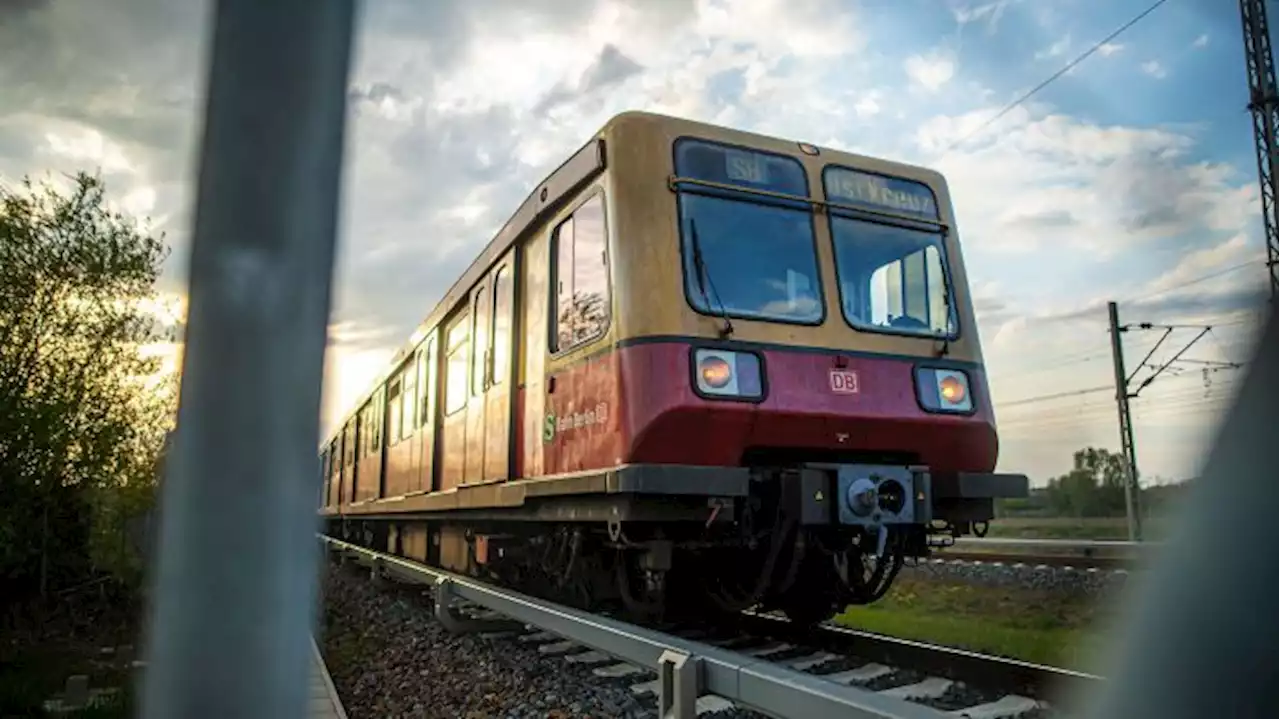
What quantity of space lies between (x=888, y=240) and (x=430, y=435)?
5174 mm

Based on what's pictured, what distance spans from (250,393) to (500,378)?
6266mm

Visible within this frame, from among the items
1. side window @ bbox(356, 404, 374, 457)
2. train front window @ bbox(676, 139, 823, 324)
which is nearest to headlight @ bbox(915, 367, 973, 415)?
train front window @ bbox(676, 139, 823, 324)

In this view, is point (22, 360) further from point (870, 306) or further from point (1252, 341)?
point (1252, 341)

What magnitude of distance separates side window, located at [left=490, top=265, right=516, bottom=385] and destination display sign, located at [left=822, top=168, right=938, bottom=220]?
2.40 metres

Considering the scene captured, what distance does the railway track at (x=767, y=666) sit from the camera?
3.10m

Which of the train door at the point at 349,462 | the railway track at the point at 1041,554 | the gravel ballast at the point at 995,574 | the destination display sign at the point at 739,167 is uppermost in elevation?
the destination display sign at the point at 739,167

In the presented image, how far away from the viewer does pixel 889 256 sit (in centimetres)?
596

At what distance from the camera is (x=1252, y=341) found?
0.55 metres

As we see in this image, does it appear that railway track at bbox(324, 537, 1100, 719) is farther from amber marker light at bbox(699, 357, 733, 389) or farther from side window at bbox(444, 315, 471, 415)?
side window at bbox(444, 315, 471, 415)

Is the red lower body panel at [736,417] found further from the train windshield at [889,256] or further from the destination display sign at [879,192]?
the destination display sign at [879,192]

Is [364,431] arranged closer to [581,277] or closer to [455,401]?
[455,401]

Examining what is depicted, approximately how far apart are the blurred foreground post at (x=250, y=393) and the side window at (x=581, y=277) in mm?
4553

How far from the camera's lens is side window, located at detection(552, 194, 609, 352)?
17.3 ft

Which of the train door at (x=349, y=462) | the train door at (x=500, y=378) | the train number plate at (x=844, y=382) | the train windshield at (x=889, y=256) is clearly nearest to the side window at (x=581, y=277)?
the train door at (x=500, y=378)
